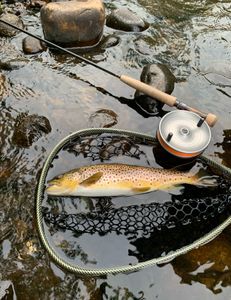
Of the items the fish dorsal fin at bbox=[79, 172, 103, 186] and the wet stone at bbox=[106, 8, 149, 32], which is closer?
the fish dorsal fin at bbox=[79, 172, 103, 186]

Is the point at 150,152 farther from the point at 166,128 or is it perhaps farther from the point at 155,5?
the point at 155,5

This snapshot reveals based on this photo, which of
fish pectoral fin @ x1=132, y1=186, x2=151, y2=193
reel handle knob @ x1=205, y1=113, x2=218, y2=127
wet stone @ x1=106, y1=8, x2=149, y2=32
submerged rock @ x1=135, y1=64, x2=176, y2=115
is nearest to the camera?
fish pectoral fin @ x1=132, y1=186, x2=151, y2=193

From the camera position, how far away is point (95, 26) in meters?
4.68

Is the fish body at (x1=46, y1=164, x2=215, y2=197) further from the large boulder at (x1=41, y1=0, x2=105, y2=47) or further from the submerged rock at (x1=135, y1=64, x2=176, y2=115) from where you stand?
the large boulder at (x1=41, y1=0, x2=105, y2=47)

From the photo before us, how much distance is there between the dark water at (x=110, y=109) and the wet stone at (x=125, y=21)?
0.35 ft

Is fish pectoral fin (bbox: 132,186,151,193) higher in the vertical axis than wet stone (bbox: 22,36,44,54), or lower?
lower

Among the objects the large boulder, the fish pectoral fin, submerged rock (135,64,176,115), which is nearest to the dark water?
submerged rock (135,64,176,115)

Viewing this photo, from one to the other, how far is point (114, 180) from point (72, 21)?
96.1 inches

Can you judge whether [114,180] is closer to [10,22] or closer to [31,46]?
[31,46]

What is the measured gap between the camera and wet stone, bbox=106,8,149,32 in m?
5.05

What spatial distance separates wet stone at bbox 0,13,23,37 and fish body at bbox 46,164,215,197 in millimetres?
2580

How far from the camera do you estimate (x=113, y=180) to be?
3.17 m

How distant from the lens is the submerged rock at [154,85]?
13.3ft

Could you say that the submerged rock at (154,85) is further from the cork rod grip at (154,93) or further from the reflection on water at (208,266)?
the reflection on water at (208,266)
